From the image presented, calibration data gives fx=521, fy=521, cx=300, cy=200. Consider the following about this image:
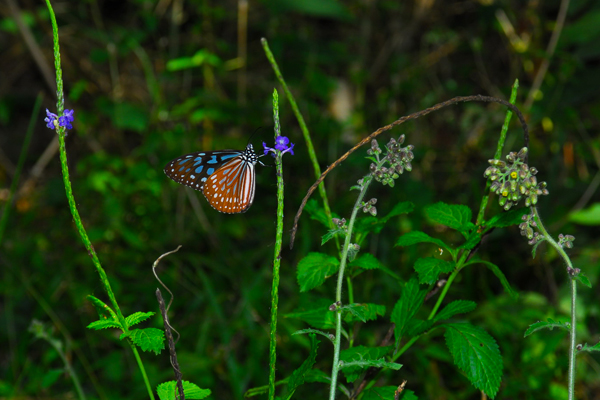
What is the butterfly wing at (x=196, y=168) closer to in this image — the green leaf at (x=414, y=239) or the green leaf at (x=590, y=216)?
the green leaf at (x=414, y=239)

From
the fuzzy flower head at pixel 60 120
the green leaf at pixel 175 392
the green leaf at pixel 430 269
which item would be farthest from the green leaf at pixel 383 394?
the fuzzy flower head at pixel 60 120

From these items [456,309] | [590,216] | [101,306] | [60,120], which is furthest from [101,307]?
[590,216]

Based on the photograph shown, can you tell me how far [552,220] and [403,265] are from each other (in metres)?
0.99

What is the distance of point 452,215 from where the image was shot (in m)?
1.21

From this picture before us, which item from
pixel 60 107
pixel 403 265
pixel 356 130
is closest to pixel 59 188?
pixel 356 130

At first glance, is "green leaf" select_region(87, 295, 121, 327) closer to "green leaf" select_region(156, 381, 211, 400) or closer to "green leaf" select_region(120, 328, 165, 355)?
"green leaf" select_region(120, 328, 165, 355)

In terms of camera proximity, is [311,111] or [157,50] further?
[157,50]

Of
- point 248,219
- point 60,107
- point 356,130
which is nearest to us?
point 60,107

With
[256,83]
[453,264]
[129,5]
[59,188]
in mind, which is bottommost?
[453,264]

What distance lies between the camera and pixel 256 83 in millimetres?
5062

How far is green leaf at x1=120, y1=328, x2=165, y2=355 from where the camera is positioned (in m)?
0.98

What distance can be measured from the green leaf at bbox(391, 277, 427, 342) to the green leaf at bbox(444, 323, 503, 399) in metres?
0.10

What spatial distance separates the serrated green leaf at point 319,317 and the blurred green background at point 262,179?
1.14 m

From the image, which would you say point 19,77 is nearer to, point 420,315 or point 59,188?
point 59,188
